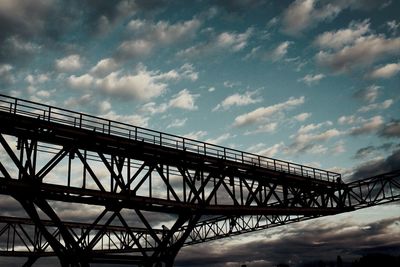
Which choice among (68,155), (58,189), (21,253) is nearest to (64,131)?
(68,155)

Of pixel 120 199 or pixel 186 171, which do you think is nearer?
pixel 120 199

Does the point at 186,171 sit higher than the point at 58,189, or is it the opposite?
the point at 186,171

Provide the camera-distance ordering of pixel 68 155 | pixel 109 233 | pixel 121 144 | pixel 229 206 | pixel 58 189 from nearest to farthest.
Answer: pixel 58 189, pixel 68 155, pixel 121 144, pixel 229 206, pixel 109 233

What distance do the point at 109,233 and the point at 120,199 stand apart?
2861 centimetres

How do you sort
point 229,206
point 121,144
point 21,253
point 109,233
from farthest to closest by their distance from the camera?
point 109,233 < point 21,253 < point 229,206 < point 121,144

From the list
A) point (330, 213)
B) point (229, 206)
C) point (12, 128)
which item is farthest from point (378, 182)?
point (12, 128)

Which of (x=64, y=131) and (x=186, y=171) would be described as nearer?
(x=64, y=131)

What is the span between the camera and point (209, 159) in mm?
32875

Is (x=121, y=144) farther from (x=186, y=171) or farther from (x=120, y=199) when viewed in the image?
(x=186, y=171)

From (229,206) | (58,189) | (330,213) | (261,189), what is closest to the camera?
(58,189)

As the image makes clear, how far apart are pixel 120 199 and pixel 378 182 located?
23.4 meters

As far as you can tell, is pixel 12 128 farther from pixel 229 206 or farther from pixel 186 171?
pixel 229 206

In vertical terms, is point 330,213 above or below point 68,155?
below

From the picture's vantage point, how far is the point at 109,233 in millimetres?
53656
